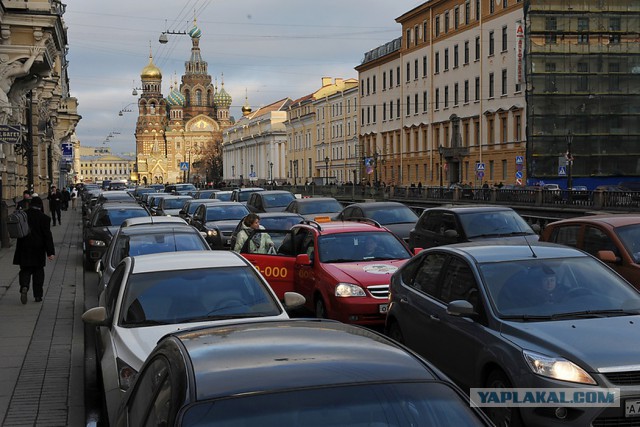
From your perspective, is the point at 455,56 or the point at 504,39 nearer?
the point at 504,39

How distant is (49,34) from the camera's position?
27.8 m

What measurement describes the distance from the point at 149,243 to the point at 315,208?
45.2ft

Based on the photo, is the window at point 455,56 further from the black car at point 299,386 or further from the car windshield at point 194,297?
the black car at point 299,386

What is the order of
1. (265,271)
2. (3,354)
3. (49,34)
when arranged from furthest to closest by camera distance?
(49,34) → (265,271) → (3,354)

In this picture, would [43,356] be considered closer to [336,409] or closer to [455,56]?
[336,409]

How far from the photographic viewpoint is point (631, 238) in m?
10.9

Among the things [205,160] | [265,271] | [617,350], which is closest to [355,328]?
[617,350]

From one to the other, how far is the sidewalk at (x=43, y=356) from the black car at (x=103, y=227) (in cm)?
185

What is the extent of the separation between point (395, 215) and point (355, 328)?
714 inches

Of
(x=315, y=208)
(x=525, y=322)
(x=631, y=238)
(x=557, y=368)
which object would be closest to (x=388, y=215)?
(x=315, y=208)

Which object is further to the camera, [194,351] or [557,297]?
[557,297]

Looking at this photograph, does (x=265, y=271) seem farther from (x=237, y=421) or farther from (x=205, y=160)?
(x=205, y=160)

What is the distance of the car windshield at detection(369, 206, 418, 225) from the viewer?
21984 mm

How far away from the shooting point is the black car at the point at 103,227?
67.2 ft
